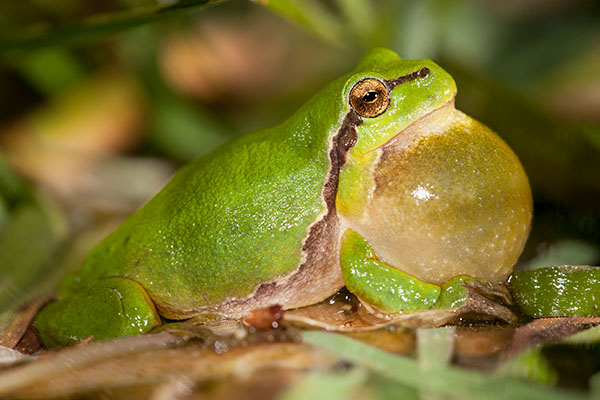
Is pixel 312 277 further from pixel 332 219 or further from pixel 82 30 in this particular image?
pixel 82 30

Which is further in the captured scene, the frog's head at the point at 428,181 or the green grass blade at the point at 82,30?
the green grass blade at the point at 82,30

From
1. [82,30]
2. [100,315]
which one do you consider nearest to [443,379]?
[100,315]

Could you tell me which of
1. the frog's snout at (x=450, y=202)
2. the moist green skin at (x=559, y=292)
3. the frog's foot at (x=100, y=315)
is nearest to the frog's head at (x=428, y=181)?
the frog's snout at (x=450, y=202)

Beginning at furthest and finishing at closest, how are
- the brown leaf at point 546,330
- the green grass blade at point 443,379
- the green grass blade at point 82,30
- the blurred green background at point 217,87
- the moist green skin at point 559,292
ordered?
the blurred green background at point 217,87
the green grass blade at point 82,30
the moist green skin at point 559,292
the brown leaf at point 546,330
the green grass blade at point 443,379

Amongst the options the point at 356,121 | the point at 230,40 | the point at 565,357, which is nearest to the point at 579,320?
the point at 565,357

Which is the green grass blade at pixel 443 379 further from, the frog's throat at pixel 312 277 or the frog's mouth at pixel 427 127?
the frog's mouth at pixel 427 127

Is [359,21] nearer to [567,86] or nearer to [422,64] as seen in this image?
[422,64]
